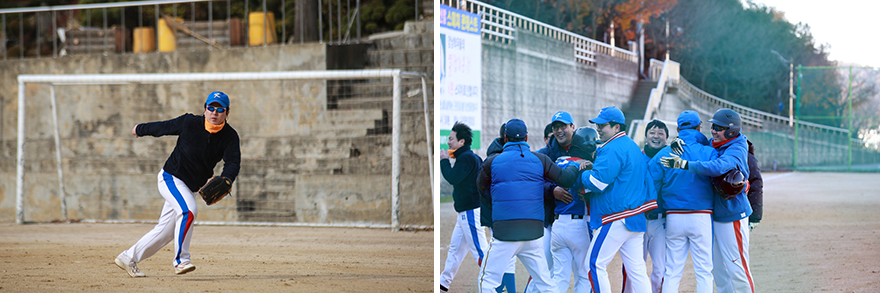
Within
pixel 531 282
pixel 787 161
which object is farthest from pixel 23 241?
pixel 787 161

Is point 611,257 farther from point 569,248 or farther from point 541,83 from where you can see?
point 541,83

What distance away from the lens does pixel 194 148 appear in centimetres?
Answer: 622

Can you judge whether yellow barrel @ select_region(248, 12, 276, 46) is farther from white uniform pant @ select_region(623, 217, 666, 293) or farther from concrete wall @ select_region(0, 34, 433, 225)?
white uniform pant @ select_region(623, 217, 666, 293)

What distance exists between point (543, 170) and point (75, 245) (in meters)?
6.56

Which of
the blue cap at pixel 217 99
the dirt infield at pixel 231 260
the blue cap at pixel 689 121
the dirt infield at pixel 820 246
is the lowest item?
the dirt infield at pixel 231 260

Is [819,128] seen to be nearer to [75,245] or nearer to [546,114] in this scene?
[546,114]

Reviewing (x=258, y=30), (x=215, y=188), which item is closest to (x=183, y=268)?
(x=215, y=188)

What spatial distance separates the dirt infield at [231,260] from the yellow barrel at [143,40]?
5.08 metres

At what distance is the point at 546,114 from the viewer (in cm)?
786

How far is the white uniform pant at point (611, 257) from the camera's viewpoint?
4.70 meters

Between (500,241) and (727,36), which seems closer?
(500,241)

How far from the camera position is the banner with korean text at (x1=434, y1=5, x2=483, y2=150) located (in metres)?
6.89

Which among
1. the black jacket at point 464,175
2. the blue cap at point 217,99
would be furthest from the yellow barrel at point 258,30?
the black jacket at point 464,175

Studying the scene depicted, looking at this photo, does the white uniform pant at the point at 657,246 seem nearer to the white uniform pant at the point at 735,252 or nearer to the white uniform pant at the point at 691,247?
the white uniform pant at the point at 691,247
